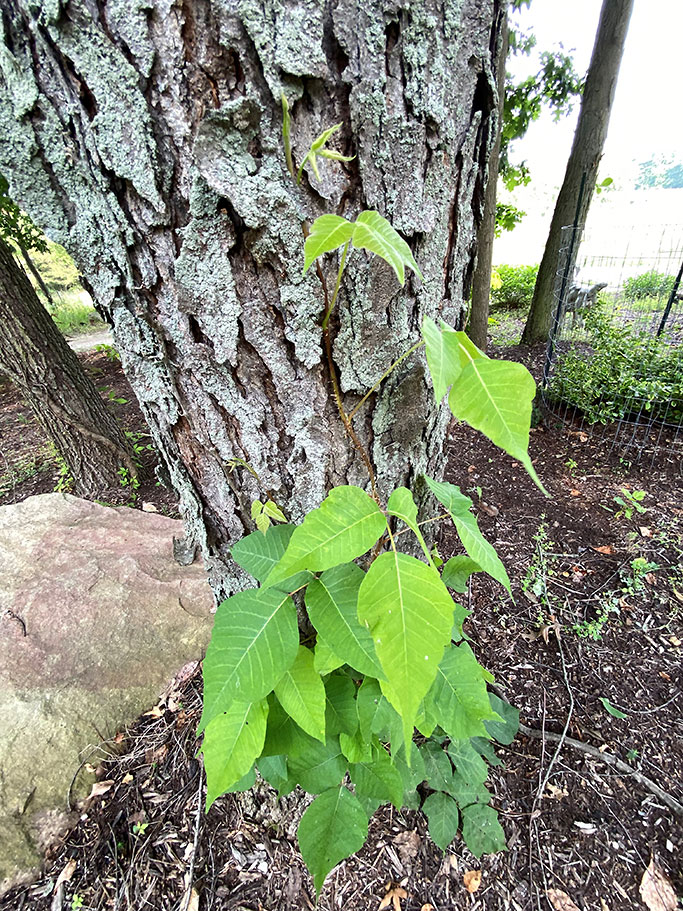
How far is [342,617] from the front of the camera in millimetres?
748

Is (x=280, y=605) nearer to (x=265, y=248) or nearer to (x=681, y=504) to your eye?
(x=265, y=248)

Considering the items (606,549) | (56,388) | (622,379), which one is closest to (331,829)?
(606,549)

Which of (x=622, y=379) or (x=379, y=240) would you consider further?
(x=622, y=379)

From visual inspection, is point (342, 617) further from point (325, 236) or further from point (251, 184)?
point (251, 184)

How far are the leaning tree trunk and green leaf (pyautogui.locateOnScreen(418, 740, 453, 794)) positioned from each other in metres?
0.93

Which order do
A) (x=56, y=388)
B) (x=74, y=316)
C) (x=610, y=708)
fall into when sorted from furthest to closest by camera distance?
(x=74, y=316) → (x=56, y=388) → (x=610, y=708)

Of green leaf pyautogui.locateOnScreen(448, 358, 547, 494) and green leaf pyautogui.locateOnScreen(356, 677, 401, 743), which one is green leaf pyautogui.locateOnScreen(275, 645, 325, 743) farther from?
green leaf pyautogui.locateOnScreen(448, 358, 547, 494)

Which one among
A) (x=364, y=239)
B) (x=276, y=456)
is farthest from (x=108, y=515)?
(x=364, y=239)

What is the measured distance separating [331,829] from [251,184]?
1.34 m

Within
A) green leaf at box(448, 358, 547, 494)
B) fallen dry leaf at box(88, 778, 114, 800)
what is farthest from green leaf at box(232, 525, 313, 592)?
fallen dry leaf at box(88, 778, 114, 800)

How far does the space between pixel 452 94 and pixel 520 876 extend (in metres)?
2.00

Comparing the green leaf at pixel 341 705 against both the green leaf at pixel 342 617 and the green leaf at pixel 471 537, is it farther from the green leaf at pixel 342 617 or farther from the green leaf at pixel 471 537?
the green leaf at pixel 471 537

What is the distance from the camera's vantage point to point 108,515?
99.2 inches

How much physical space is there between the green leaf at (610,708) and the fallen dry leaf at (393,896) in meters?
1.02
